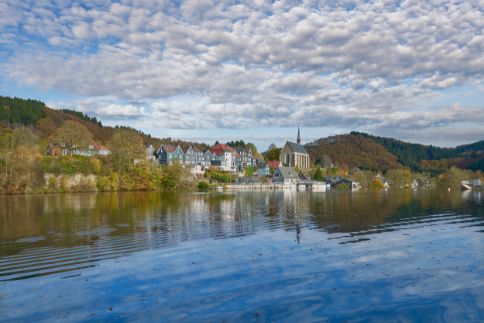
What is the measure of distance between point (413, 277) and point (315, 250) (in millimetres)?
4556

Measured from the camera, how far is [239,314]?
29.5ft

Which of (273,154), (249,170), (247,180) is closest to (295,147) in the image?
(273,154)

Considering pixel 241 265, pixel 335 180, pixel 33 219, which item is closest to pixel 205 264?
pixel 241 265

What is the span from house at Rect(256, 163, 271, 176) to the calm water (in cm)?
10883

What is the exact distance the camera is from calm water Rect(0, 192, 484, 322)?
9.22 m

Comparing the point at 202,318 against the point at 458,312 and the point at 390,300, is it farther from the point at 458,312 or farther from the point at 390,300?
the point at 458,312

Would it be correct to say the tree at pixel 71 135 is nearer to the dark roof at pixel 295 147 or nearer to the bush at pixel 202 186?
the bush at pixel 202 186

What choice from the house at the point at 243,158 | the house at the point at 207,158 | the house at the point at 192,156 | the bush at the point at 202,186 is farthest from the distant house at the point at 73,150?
the house at the point at 243,158

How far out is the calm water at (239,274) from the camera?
9.22 metres

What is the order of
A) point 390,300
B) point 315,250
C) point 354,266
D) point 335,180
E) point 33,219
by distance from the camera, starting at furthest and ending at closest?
point 335,180 → point 33,219 → point 315,250 → point 354,266 → point 390,300

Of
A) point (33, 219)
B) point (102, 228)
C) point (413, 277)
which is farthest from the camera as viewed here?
point (33, 219)

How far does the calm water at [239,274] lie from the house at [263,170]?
108833 mm

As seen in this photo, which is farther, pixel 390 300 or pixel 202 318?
pixel 390 300

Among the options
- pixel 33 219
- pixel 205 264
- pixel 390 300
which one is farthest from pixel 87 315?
pixel 33 219
